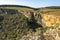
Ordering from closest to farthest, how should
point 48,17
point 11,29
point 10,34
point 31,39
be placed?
point 31,39, point 10,34, point 11,29, point 48,17

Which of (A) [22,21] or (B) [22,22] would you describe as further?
(A) [22,21]

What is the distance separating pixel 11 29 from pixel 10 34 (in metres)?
3.34

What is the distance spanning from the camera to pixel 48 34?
1582 cm

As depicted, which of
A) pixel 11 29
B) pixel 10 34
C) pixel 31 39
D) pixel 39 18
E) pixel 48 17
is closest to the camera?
pixel 31 39

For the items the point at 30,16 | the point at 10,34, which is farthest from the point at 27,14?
the point at 10,34

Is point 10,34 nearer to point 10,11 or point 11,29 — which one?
point 11,29

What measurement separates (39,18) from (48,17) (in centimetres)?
397

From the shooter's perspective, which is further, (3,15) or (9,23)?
(3,15)

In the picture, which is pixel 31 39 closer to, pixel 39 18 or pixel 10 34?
pixel 10 34

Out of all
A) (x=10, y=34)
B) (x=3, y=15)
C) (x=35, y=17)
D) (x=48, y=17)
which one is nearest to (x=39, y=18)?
(x=35, y=17)

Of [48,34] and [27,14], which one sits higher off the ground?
[48,34]

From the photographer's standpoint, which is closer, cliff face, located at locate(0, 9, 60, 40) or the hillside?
cliff face, located at locate(0, 9, 60, 40)

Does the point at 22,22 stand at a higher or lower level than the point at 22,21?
higher

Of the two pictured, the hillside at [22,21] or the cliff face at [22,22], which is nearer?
the cliff face at [22,22]
